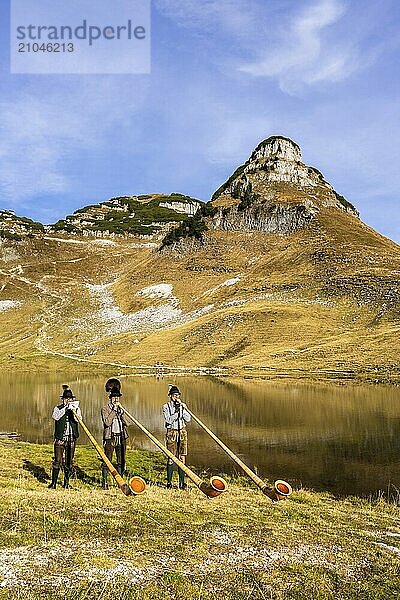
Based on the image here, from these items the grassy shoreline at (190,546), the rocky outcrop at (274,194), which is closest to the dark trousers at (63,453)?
the grassy shoreline at (190,546)

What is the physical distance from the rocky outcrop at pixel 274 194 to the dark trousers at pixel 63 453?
12784 centimetres

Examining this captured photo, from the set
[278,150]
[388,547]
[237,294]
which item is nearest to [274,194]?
[278,150]

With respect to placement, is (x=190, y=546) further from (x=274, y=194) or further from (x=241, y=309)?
(x=274, y=194)

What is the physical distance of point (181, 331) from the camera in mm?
95750

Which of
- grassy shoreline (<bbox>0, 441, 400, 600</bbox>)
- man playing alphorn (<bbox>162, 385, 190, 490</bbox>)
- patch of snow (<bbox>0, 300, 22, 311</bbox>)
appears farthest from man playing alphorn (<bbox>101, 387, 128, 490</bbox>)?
patch of snow (<bbox>0, 300, 22, 311</bbox>)

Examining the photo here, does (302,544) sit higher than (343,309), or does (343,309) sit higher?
(343,309)

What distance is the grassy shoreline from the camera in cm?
948

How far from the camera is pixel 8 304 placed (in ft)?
471

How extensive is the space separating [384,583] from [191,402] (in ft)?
121

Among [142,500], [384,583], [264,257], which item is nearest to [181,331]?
[264,257]

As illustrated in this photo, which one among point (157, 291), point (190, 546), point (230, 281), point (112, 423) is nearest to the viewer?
point (190, 546)

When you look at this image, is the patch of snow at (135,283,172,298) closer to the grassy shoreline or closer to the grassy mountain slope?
the grassy mountain slope

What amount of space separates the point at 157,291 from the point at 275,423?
318ft

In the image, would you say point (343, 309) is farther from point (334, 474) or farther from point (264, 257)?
point (334, 474)
